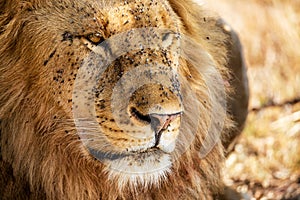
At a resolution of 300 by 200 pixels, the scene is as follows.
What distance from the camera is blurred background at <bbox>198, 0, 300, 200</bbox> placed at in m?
5.06

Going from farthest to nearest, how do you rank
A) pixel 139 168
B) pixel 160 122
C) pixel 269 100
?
pixel 269 100 → pixel 139 168 → pixel 160 122

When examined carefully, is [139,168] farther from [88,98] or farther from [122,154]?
[88,98]

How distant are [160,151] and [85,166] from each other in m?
0.35

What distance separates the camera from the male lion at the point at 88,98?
2.88 metres

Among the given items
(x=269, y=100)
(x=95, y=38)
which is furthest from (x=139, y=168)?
(x=269, y=100)

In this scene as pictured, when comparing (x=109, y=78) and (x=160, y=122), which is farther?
(x=109, y=78)

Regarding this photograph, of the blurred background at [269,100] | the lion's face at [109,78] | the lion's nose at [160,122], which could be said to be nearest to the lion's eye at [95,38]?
the lion's face at [109,78]

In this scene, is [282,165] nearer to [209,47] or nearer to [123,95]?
[209,47]

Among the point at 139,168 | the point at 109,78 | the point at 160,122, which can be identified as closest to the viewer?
the point at 160,122

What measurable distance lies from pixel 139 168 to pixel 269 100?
3181 mm

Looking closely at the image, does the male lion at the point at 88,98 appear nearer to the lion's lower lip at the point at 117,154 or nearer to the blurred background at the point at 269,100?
the lion's lower lip at the point at 117,154

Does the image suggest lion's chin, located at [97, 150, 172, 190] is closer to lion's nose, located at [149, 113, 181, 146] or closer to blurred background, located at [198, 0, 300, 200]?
lion's nose, located at [149, 113, 181, 146]

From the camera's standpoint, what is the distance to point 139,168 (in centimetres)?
301

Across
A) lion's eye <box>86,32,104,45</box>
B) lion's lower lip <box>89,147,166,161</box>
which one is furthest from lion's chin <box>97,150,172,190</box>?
lion's eye <box>86,32,104,45</box>
